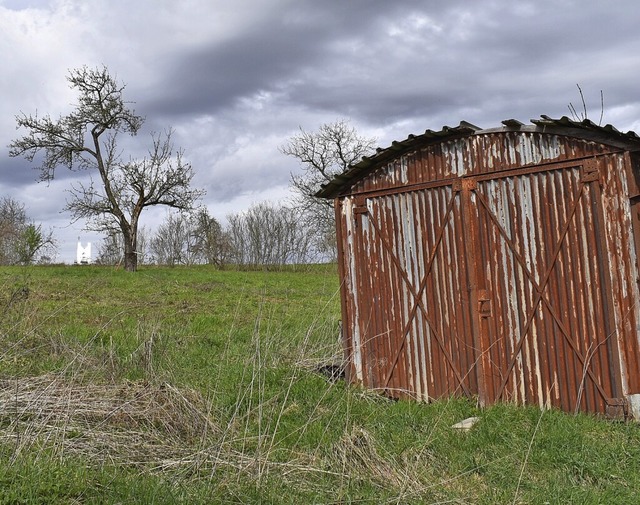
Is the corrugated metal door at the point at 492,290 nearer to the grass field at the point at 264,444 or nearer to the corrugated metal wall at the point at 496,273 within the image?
the corrugated metal wall at the point at 496,273

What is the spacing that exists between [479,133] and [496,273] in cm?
176

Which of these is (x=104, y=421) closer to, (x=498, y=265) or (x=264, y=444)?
(x=264, y=444)

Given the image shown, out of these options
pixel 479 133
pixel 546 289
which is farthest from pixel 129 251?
pixel 546 289

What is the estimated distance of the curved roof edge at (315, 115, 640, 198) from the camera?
6.24 meters

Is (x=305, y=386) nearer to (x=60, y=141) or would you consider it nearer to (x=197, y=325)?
(x=197, y=325)

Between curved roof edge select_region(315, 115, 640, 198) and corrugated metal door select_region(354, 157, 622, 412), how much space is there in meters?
0.36

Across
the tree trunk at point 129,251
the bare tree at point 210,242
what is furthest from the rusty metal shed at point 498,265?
the bare tree at point 210,242

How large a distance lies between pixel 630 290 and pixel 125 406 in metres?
5.34

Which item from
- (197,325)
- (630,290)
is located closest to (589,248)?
(630,290)

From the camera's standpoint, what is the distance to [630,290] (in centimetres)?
619

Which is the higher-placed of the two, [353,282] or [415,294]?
[353,282]

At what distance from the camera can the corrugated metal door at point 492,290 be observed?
6410mm

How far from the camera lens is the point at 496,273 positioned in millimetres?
6938

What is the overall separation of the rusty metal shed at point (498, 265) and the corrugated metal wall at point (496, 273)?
0.01 m
